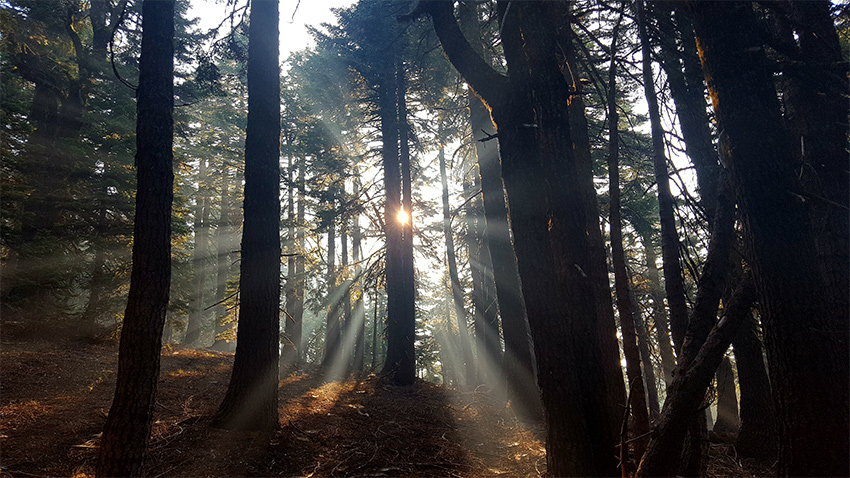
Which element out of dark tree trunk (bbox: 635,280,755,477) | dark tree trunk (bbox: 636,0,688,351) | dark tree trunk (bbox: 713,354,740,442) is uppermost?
dark tree trunk (bbox: 636,0,688,351)

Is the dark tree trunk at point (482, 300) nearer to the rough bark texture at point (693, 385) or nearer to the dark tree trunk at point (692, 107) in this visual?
the dark tree trunk at point (692, 107)

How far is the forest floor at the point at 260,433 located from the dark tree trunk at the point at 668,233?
2601 millimetres

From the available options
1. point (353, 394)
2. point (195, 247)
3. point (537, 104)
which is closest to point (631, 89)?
point (537, 104)

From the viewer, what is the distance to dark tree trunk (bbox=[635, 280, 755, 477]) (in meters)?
2.94

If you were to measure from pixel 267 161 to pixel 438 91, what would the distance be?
795 centimetres

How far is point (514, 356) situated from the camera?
8.41 m

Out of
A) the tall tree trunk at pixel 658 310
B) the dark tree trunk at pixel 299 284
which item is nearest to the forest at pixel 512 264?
the tall tree trunk at pixel 658 310

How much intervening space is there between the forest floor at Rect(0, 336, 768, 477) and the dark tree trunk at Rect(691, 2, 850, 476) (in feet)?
8.70

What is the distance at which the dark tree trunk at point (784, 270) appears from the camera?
10.4ft

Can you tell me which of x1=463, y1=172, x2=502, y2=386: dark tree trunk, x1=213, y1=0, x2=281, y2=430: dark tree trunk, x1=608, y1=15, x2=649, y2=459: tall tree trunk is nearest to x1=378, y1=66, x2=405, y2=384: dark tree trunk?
x1=463, y1=172, x2=502, y2=386: dark tree trunk

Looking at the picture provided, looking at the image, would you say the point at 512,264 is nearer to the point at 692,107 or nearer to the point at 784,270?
the point at 692,107

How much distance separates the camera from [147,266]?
3820 mm

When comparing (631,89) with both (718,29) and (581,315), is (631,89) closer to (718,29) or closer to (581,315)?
(718,29)

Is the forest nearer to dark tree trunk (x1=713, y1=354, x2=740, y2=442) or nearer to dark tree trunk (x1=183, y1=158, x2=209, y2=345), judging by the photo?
dark tree trunk (x1=713, y1=354, x2=740, y2=442)
